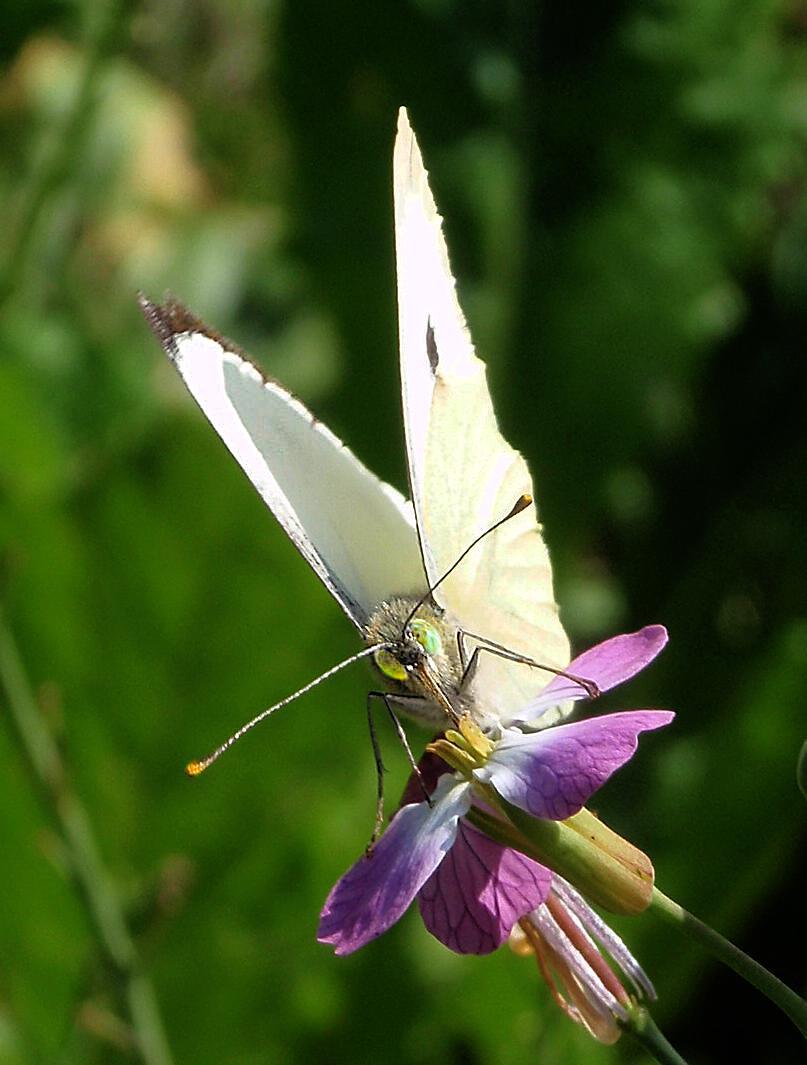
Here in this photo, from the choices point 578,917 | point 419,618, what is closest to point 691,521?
point 419,618

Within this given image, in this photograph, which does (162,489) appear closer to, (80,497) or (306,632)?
(80,497)

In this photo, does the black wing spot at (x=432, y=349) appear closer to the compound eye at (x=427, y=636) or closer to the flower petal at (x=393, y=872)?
the compound eye at (x=427, y=636)

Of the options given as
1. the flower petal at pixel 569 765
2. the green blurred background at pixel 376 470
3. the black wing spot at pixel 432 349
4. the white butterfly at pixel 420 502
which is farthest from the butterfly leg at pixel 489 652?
the green blurred background at pixel 376 470

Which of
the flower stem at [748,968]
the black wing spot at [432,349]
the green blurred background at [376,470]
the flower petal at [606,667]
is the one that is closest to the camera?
the flower stem at [748,968]

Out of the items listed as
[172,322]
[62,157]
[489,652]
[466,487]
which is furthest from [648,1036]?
[62,157]

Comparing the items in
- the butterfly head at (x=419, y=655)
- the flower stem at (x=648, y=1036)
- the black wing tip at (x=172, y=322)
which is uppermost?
the black wing tip at (x=172, y=322)

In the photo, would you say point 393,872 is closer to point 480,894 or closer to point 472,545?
point 480,894

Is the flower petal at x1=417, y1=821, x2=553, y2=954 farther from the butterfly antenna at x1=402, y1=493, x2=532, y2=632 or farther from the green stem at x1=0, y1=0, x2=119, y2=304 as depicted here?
the green stem at x1=0, y1=0, x2=119, y2=304
